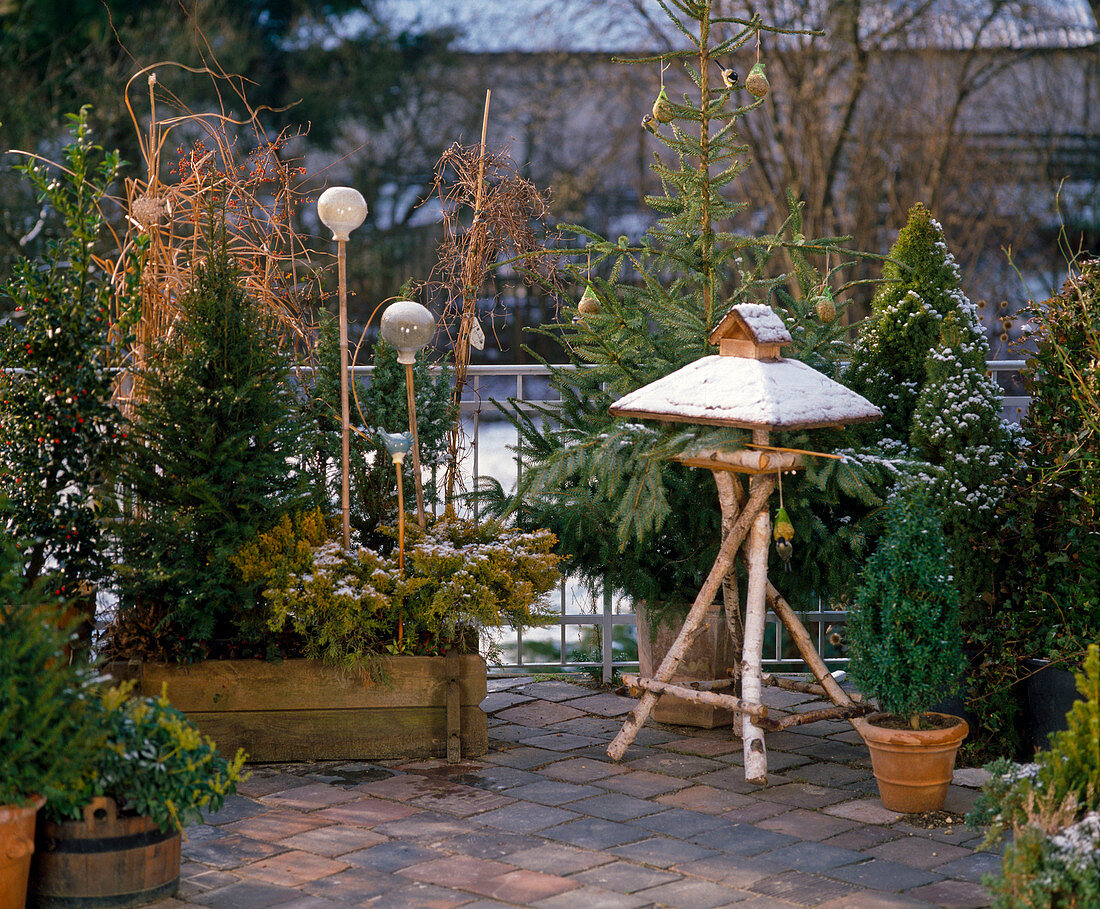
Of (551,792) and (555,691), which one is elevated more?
(555,691)

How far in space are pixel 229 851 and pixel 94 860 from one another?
617mm

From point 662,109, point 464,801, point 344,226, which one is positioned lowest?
point 464,801

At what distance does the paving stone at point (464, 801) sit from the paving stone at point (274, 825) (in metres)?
0.41

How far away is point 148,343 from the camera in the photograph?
5047 mm

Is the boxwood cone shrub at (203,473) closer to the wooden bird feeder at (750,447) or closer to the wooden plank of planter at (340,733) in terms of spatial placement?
the wooden plank of planter at (340,733)

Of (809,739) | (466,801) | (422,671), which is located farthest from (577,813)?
(809,739)

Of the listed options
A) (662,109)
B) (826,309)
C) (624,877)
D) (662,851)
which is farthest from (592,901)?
(662,109)

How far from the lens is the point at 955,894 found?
3.57 metres

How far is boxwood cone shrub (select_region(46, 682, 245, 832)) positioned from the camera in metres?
3.36

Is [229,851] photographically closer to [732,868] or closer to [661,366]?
[732,868]

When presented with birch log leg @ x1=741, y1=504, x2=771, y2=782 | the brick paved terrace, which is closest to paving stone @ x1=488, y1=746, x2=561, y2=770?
the brick paved terrace

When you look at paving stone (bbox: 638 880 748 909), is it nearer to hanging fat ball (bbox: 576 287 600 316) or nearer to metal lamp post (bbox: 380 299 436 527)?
metal lamp post (bbox: 380 299 436 527)

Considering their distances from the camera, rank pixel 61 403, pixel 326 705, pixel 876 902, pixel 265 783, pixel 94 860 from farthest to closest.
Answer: pixel 326 705, pixel 61 403, pixel 265 783, pixel 876 902, pixel 94 860

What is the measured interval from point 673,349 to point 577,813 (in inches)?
76.4
